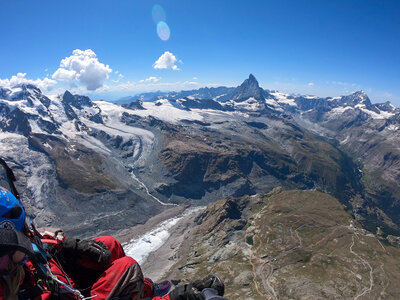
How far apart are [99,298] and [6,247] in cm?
A: 427

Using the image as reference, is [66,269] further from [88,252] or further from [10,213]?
[10,213]

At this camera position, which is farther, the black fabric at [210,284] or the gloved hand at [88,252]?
the black fabric at [210,284]

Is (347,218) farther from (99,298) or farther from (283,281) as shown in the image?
(99,298)

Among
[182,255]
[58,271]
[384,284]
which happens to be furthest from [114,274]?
[182,255]

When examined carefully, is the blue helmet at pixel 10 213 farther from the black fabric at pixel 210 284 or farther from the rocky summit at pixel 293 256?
the rocky summit at pixel 293 256

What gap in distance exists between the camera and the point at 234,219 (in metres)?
195

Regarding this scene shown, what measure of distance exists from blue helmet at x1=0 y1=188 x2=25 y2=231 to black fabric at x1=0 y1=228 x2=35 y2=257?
3.22 ft

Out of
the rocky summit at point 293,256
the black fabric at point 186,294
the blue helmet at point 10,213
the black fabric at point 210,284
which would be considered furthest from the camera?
the rocky summit at point 293,256

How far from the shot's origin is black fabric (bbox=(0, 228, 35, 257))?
4.32 metres

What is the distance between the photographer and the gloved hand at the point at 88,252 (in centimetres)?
930

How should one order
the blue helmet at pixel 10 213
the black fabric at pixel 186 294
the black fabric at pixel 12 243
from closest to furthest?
the black fabric at pixel 12 243 < the blue helmet at pixel 10 213 < the black fabric at pixel 186 294

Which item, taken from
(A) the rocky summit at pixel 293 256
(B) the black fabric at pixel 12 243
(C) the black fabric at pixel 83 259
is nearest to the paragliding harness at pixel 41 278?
(B) the black fabric at pixel 12 243

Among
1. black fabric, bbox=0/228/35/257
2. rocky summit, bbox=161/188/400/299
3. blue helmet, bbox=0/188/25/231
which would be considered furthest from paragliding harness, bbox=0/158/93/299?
rocky summit, bbox=161/188/400/299

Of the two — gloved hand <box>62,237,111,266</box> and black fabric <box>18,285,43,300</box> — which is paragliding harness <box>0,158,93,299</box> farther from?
gloved hand <box>62,237,111,266</box>
